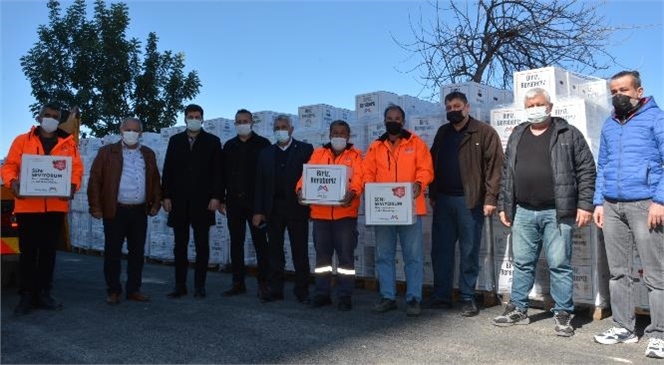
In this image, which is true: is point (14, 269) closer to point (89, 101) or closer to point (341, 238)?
point (341, 238)

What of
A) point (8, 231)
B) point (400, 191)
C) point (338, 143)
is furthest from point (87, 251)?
point (400, 191)

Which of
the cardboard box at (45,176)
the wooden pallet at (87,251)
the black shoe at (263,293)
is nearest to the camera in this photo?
the cardboard box at (45,176)

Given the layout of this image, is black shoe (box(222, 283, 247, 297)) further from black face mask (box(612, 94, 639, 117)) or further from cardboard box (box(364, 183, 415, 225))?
black face mask (box(612, 94, 639, 117))

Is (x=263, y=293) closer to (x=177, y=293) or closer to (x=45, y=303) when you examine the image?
(x=177, y=293)

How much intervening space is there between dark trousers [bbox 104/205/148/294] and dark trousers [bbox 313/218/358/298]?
6.54 ft

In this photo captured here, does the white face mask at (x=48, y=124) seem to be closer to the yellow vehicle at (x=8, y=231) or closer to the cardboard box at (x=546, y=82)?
the yellow vehicle at (x=8, y=231)

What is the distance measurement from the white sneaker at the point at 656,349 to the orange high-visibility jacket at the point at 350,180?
2771 mm

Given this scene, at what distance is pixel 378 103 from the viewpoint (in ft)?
22.9

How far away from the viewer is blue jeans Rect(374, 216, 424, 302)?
548 cm

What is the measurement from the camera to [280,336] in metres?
4.64

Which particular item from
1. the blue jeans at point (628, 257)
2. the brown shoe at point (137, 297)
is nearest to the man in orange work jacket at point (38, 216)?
the brown shoe at point (137, 297)

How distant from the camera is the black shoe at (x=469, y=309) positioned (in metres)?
5.39

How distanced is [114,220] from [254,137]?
1787mm

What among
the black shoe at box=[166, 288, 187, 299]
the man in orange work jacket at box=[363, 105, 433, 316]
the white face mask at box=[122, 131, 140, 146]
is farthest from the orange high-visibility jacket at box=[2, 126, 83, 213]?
the man in orange work jacket at box=[363, 105, 433, 316]
